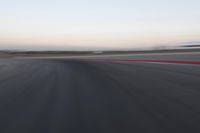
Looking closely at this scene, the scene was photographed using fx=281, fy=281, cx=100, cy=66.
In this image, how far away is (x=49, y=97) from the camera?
723cm

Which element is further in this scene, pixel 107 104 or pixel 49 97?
pixel 49 97

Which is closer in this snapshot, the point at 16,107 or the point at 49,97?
the point at 16,107

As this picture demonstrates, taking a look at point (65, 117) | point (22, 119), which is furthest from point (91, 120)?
point (22, 119)

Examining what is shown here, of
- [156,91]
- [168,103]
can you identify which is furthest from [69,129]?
[156,91]

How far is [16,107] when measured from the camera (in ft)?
19.9

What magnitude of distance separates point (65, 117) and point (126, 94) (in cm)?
288

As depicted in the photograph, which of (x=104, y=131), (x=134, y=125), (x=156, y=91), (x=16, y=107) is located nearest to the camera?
(x=104, y=131)

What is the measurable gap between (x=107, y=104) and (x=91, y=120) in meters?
1.47

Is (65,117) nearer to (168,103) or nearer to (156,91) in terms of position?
(168,103)

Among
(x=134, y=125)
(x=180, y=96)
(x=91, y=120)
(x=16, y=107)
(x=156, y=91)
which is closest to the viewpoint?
(x=134, y=125)

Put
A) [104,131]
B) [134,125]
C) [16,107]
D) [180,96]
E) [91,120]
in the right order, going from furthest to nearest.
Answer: [180,96]
[16,107]
[91,120]
[134,125]
[104,131]

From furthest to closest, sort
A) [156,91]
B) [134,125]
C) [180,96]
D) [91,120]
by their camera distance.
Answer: [156,91] < [180,96] < [91,120] < [134,125]

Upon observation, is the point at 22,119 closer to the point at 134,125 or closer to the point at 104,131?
the point at 104,131

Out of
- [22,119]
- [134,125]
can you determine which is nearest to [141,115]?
[134,125]
